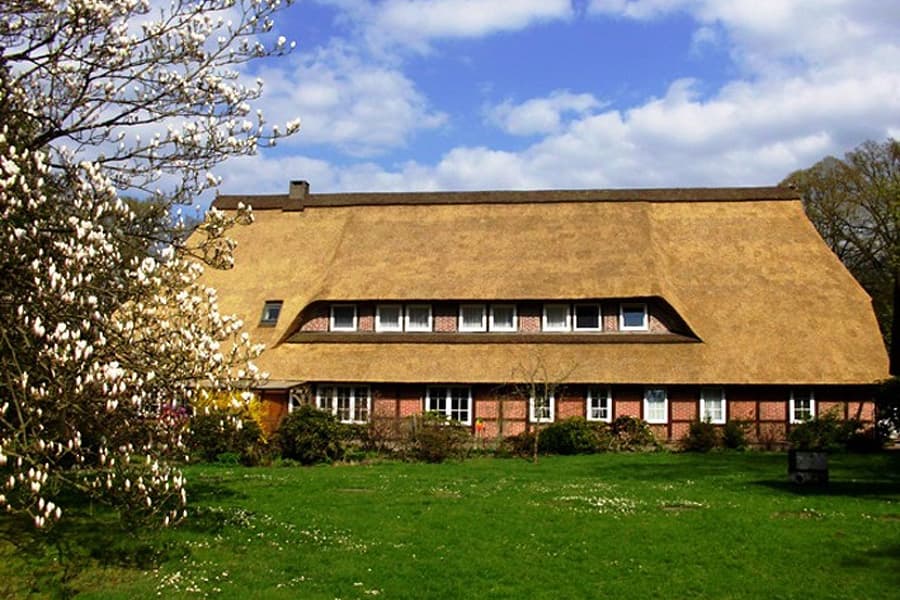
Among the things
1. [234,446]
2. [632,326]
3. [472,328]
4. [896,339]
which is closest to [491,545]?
[234,446]

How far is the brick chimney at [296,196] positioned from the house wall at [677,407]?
11.1 meters

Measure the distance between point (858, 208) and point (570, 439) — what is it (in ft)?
101

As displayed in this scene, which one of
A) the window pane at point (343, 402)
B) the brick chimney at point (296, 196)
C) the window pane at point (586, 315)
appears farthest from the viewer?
the brick chimney at point (296, 196)

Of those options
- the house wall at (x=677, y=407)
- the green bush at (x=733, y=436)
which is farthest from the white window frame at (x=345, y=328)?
the green bush at (x=733, y=436)

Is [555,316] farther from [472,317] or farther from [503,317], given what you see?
[472,317]

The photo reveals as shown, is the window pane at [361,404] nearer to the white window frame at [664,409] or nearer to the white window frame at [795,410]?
the white window frame at [664,409]

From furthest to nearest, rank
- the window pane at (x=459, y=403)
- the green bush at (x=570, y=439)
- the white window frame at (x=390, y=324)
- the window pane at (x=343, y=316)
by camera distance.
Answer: the window pane at (x=343, y=316)
the white window frame at (x=390, y=324)
the window pane at (x=459, y=403)
the green bush at (x=570, y=439)

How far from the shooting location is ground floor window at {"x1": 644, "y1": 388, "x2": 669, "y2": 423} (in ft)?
98.7

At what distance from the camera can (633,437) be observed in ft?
96.5

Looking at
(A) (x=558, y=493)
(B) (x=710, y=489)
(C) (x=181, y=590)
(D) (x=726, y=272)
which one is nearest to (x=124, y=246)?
(C) (x=181, y=590)

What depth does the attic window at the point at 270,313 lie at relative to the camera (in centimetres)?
3366

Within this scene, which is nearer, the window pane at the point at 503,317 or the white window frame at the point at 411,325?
the window pane at the point at 503,317

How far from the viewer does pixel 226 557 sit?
40.7 ft

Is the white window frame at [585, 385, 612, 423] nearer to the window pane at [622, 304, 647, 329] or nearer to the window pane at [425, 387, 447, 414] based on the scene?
the window pane at [622, 304, 647, 329]
